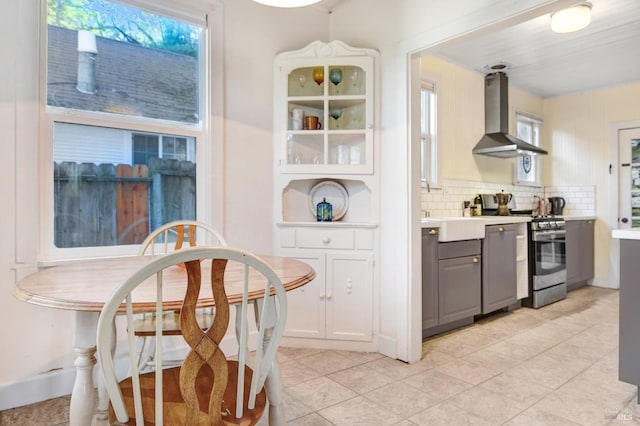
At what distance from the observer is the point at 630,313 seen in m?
2.04

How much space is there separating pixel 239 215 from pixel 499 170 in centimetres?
342

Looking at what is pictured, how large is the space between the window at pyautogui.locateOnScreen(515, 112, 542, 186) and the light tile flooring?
2372 mm

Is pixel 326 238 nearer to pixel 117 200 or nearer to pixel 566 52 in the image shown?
pixel 117 200

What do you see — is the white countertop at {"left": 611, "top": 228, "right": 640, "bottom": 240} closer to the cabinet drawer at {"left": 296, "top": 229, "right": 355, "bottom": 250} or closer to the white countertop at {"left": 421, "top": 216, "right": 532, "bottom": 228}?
the white countertop at {"left": 421, "top": 216, "right": 532, "bottom": 228}

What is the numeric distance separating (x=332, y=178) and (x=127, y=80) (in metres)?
1.52

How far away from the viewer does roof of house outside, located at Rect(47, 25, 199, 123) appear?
2.16m

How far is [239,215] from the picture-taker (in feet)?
8.96

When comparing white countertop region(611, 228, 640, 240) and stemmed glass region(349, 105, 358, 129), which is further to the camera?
stemmed glass region(349, 105, 358, 129)

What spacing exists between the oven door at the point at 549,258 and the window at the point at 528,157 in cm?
106

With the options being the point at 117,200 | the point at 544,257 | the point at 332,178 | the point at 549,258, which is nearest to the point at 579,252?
the point at 549,258

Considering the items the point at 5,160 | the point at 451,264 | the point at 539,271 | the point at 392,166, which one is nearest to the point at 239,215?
the point at 392,166

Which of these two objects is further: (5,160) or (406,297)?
(406,297)

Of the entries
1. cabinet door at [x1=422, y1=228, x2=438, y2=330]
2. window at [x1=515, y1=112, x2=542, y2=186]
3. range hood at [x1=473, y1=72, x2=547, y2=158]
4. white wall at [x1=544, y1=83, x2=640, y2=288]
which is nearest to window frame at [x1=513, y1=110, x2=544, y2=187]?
window at [x1=515, y1=112, x2=542, y2=186]

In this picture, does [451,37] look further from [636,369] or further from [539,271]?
[539,271]
